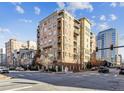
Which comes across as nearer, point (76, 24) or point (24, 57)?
point (76, 24)

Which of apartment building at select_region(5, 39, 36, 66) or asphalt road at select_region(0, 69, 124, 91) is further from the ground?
apartment building at select_region(5, 39, 36, 66)

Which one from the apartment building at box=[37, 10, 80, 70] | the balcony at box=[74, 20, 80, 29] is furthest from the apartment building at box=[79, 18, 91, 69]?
the balcony at box=[74, 20, 80, 29]

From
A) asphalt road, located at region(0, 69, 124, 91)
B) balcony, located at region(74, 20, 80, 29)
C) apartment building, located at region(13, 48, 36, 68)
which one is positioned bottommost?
asphalt road, located at region(0, 69, 124, 91)

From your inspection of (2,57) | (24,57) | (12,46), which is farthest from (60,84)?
(2,57)

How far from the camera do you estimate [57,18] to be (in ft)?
248

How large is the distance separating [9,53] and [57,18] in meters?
53.4

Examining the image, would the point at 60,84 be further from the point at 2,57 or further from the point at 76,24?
the point at 2,57

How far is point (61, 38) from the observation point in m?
74.3

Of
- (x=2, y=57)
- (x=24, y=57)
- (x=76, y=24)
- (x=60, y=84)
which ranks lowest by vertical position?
(x=60, y=84)

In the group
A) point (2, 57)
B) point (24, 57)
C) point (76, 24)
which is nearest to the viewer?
point (76, 24)

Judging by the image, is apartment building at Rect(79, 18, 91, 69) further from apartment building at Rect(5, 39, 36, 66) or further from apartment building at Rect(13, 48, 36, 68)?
apartment building at Rect(5, 39, 36, 66)

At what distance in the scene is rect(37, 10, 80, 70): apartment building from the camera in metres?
74.9

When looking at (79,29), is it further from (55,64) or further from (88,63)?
(55,64)

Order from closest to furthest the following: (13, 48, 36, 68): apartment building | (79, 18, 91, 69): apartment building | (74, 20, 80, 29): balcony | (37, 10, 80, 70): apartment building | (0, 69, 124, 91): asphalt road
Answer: (0, 69, 124, 91): asphalt road → (37, 10, 80, 70): apartment building → (74, 20, 80, 29): balcony → (79, 18, 91, 69): apartment building → (13, 48, 36, 68): apartment building
